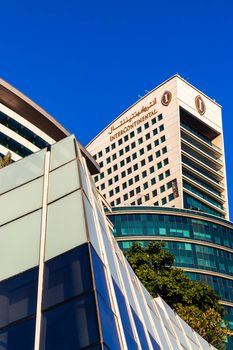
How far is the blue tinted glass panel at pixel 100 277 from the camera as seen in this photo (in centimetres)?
1003

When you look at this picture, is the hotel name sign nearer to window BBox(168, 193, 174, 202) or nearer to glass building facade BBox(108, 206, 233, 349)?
window BBox(168, 193, 174, 202)

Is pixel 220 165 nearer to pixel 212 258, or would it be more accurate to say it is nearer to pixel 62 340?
pixel 212 258

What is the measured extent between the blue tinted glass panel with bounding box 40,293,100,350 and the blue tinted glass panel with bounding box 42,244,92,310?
202 mm

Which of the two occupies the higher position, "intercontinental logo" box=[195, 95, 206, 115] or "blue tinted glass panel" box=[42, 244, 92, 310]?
"intercontinental logo" box=[195, 95, 206, 115]

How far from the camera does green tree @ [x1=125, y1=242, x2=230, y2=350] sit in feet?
111

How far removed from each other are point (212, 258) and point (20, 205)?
77.2 metres

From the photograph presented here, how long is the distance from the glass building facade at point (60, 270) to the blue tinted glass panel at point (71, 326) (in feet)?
0.05

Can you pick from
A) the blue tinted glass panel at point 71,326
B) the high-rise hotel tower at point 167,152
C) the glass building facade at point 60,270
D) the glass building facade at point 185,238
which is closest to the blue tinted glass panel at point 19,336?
the glass building facade at point 60,270

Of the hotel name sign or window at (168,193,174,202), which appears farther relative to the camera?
the hotel name sign

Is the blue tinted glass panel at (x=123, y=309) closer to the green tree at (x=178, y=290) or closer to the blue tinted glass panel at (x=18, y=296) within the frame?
the blue tinted glass panel at (x=18, y=296)

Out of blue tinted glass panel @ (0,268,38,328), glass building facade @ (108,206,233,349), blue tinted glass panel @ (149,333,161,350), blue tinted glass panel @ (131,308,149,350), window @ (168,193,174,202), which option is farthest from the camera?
window @ (168,193,174,202)

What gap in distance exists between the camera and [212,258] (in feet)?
287

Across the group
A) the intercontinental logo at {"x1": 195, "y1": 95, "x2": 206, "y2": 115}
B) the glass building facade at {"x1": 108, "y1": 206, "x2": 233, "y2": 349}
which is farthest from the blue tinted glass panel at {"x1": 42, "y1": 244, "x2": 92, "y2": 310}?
the intercontinental logo at {"x1": 195, "y1": 95, "x2": 206, "y2": 115}

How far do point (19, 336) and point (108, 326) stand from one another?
129 cm
